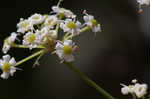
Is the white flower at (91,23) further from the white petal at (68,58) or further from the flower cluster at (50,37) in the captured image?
the white petal at (68,58)

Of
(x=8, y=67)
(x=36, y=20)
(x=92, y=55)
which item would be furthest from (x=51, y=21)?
(x=92, y=55)

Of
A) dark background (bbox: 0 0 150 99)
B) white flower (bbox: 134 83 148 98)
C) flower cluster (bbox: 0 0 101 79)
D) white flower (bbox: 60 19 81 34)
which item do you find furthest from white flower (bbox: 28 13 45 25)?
dark background (bbox: 0 0 150 99)

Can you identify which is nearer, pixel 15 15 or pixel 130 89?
pixel 130 89

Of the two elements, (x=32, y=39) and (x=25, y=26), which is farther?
(x=25, y=26)

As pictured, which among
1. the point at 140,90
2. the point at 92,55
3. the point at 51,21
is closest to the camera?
the point at 140,90

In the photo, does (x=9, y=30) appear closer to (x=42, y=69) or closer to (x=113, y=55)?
(x=42, y=69)

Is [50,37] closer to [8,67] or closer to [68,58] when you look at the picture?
[68,58]

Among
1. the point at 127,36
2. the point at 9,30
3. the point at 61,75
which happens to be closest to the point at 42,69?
the point at 61,75

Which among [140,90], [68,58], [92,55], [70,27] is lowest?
[140,90]
